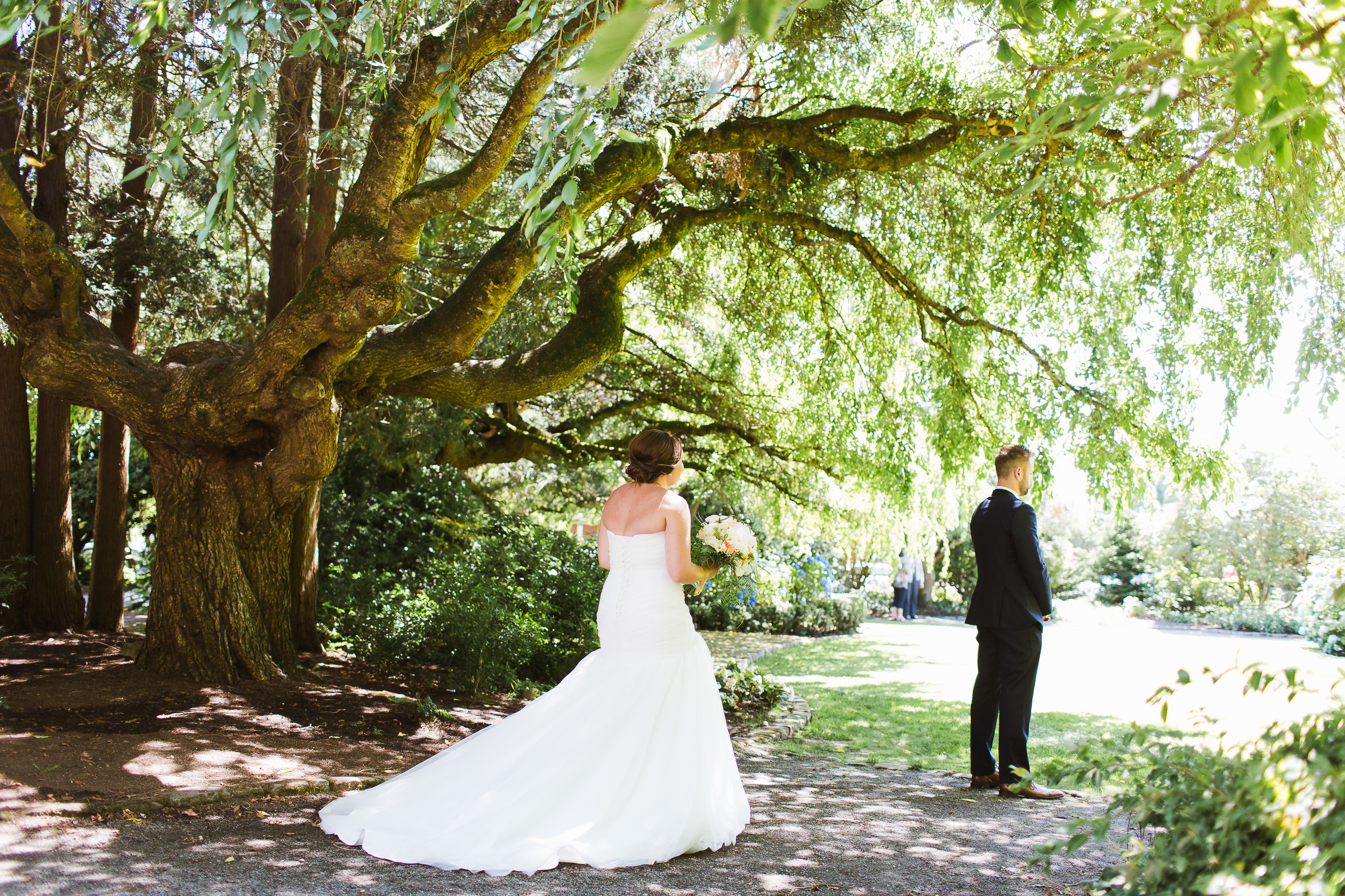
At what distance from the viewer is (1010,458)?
5.73 metres

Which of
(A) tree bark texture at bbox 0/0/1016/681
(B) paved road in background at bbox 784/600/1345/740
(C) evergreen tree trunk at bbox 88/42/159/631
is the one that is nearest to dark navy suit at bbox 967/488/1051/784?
(B) paved road in background at bbox 784/600/1345/740

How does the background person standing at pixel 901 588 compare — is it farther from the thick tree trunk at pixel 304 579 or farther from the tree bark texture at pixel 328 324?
the thick tree trunk at pixel 304 579

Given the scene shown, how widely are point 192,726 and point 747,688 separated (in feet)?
15.9

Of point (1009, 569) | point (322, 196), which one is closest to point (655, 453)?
point (1009, 569)

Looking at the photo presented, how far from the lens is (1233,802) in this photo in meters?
2.20

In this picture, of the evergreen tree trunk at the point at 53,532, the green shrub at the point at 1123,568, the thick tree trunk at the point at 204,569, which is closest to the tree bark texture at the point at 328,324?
the thick tree trunk at the point at 204,569

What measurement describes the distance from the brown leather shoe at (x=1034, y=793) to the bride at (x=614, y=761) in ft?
6.00

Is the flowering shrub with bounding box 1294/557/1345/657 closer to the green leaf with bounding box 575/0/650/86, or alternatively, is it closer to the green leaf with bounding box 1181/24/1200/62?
the green leaf with bounding box 1181/24/1200/62

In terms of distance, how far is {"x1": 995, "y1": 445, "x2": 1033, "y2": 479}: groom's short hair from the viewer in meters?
5.71

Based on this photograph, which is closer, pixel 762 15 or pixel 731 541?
pixel 762 15

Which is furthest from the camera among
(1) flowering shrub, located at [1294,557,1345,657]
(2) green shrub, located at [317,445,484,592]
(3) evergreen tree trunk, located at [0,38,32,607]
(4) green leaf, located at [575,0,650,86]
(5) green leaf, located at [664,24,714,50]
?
(1) flowering shrub, located at [1294,557,1345,657]

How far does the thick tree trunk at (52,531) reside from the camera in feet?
32.1

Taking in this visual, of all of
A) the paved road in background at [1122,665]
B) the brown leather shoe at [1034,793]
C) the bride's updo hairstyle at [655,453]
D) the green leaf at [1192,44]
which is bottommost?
the paved road in background at [1122,665]

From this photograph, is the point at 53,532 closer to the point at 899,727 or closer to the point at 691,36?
the point at 899,727
